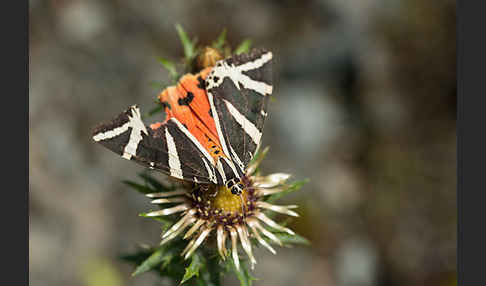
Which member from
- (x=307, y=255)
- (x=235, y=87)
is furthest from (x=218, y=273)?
(x=307, y=255)

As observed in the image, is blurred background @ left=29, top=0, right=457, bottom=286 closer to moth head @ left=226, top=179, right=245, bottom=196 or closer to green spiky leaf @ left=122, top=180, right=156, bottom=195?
green spiky leaf @ left=122, top=180, right=156, bottom=195

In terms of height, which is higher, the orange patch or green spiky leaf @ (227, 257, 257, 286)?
the orange patch

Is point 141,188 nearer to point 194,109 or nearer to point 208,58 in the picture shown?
point 194,109

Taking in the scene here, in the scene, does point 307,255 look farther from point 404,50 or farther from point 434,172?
point 404,50

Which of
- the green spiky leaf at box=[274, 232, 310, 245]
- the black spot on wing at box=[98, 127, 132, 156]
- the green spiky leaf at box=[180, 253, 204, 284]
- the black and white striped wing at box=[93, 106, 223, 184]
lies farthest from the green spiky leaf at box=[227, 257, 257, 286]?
the black spot on wing at box=[98, 127, 132, 156]

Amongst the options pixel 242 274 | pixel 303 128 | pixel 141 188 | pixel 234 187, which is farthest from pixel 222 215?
pixel 303 128

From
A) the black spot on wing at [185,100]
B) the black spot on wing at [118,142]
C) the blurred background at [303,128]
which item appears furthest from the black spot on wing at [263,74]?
the blurred background at [303,128]
